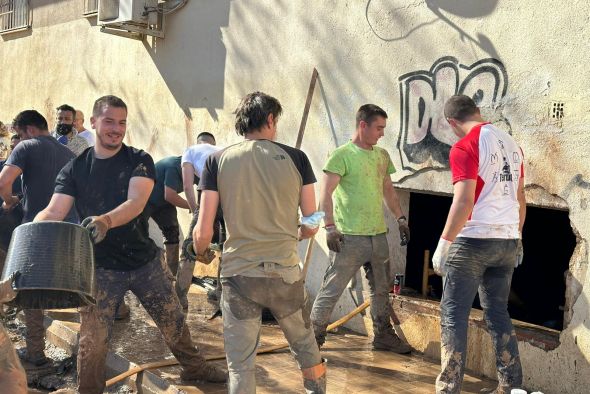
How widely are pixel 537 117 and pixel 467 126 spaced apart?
882mm

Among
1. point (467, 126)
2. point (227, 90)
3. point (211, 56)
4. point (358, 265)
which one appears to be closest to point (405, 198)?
point (358, 265)

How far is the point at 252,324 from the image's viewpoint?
3975 millimetres

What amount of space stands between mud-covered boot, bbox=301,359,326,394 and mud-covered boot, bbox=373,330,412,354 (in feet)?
6.35

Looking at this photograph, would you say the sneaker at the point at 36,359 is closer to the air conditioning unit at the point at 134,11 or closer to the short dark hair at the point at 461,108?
the short dark hair at the point at 461,108

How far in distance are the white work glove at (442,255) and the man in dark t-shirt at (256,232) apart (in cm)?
80

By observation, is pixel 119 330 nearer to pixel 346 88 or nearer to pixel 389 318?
pixel 389 318

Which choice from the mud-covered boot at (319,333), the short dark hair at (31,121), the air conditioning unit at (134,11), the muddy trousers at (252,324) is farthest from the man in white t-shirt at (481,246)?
the air conditioning unit at (134,11)

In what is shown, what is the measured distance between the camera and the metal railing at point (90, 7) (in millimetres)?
11062

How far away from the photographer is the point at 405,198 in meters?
6.51

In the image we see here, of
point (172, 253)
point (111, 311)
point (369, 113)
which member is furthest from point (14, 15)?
point (111, 311)

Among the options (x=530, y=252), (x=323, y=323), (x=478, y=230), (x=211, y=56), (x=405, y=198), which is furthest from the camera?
(x=211, y=56)

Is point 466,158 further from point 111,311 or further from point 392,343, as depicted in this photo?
point 111,311

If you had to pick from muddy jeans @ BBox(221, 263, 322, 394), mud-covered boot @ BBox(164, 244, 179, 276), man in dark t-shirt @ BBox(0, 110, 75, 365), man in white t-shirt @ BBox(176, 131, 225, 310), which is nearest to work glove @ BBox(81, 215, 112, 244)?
muddy jeans @ BBox(221, 263, 322, 394)

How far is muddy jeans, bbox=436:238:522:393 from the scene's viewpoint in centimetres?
443
